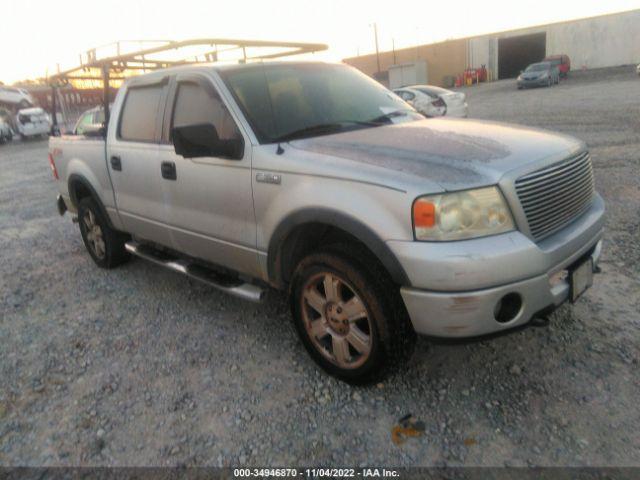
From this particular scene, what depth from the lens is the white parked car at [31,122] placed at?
25688 mm

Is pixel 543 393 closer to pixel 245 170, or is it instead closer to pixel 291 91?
pixel 245 170

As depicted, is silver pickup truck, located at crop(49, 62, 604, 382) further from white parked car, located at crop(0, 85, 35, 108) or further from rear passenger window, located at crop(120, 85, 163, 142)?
white parked car, located at crop(0, 85, 35, 108)

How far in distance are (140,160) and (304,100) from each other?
144 cm

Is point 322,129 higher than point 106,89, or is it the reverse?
point 106,89

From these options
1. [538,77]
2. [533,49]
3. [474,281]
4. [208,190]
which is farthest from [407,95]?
[533,49]

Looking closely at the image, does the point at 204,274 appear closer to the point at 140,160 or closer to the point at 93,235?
the point at 140,160

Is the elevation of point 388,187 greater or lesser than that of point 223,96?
lesser

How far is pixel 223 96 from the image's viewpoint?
3275mm

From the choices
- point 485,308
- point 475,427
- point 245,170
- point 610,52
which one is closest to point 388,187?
point 485,308

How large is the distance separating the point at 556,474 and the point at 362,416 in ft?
3.07

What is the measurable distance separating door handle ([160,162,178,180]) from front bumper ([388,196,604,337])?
192 cm

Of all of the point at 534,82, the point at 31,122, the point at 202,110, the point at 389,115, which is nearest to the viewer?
the point at 202,110

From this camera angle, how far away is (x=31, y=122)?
25797mm

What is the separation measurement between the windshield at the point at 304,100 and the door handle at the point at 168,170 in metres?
0.73
